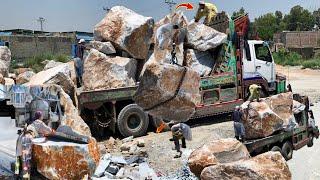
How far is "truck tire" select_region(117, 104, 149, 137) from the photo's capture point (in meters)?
10.2

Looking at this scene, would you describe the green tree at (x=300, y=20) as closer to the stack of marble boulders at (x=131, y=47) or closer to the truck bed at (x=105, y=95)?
the stack of marble boulders at (x=131, y=47)

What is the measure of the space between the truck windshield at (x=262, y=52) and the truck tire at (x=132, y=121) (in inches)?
133

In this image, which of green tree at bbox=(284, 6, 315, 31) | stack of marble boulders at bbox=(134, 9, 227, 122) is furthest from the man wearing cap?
green tree at bbox=(284, 6, 315, 31)

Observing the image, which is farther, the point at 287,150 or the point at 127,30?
the point at 127,30

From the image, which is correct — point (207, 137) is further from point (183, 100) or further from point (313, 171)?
point (183, 100)

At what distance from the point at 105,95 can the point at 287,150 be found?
3.77 meters

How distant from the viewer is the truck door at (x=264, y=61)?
1182 centimetres

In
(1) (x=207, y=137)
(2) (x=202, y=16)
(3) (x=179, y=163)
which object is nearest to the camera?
(3) (x=179, y=163)

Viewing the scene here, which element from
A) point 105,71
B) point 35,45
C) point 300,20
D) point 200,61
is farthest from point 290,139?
point 300,20

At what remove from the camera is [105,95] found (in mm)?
9805

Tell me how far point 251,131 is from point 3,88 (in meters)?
4.36

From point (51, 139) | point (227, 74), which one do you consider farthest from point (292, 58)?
point (51, 139)

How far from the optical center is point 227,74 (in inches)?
442

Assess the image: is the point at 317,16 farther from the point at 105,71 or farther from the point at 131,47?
the point at 105,71
